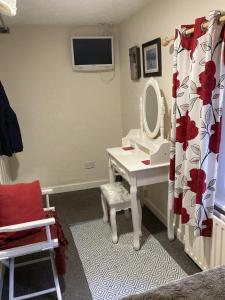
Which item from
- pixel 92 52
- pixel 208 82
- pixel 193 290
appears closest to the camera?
pixel 193 290

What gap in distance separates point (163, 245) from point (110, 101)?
→ 200 cm

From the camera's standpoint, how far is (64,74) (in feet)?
10.9

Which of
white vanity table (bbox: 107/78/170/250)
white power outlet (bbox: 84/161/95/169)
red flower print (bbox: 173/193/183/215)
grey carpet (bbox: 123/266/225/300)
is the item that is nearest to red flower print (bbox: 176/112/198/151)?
white vanity table (bbox: 107/78/170/250)

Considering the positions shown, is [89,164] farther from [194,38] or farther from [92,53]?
[194,38]

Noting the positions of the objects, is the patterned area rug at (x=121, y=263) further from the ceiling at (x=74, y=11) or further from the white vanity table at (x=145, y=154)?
the ceiling at (x=74, y=11)

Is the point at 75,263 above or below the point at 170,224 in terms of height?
below

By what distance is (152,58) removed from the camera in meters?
2.54

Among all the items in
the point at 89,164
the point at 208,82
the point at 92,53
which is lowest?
the point at 89,164

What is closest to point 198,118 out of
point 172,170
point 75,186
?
point 172,170

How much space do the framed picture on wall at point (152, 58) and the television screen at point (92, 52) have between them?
2.52 ft

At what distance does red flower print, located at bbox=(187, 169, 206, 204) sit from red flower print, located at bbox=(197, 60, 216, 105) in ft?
1.49

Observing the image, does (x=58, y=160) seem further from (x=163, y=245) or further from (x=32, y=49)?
(x=163, y=245)

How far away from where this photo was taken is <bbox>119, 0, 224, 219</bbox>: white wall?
6.31 feet

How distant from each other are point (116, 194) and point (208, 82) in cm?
131
